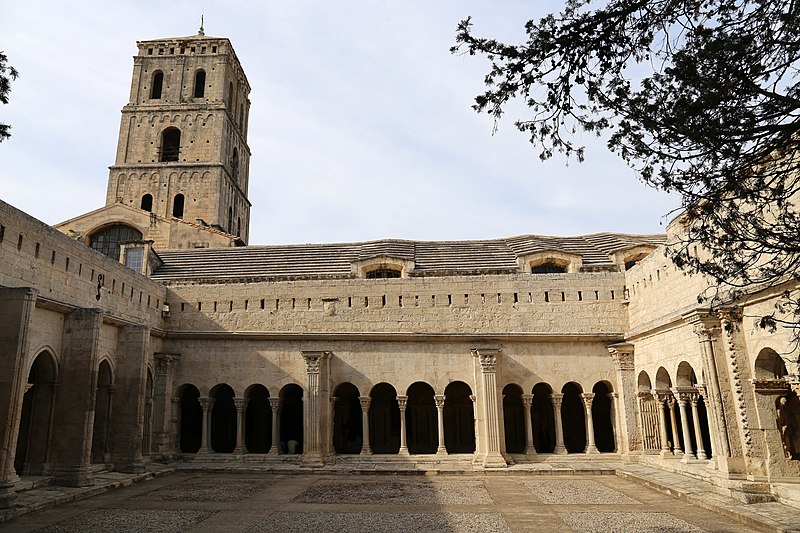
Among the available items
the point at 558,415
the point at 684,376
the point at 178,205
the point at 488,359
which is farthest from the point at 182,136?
the point at 684,376

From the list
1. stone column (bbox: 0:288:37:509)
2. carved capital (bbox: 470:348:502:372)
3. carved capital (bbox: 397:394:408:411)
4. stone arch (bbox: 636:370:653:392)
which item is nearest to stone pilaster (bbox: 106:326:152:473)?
stone column (bbox: 0:288:37:509)

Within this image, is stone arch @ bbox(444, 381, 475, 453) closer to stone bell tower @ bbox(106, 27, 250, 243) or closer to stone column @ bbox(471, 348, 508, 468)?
stone column @ bbox(471, 348, 508, 468)

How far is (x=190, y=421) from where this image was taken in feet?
71.5

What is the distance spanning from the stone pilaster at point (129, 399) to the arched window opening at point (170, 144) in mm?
24664

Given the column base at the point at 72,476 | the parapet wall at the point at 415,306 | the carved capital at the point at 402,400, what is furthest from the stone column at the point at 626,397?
the column base at the point at 72,476

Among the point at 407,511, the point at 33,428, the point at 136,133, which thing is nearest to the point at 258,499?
the point at 407,511

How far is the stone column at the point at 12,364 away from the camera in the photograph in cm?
1122

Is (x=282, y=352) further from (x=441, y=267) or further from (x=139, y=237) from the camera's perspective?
(x=139, y=237)

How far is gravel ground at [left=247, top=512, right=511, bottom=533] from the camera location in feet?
32.4

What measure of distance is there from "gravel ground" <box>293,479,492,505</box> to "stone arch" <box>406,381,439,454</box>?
624 centimetres

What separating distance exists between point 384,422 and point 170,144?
27283 mm

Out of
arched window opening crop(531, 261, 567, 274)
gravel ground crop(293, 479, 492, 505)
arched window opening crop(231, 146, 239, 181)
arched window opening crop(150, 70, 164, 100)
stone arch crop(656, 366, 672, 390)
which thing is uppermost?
arched window opening crop(150, 70, 164, 100)

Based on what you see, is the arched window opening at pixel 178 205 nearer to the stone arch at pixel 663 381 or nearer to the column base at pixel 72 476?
the column base at pixel 72 476

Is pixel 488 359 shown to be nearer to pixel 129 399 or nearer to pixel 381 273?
pixel 381 273
